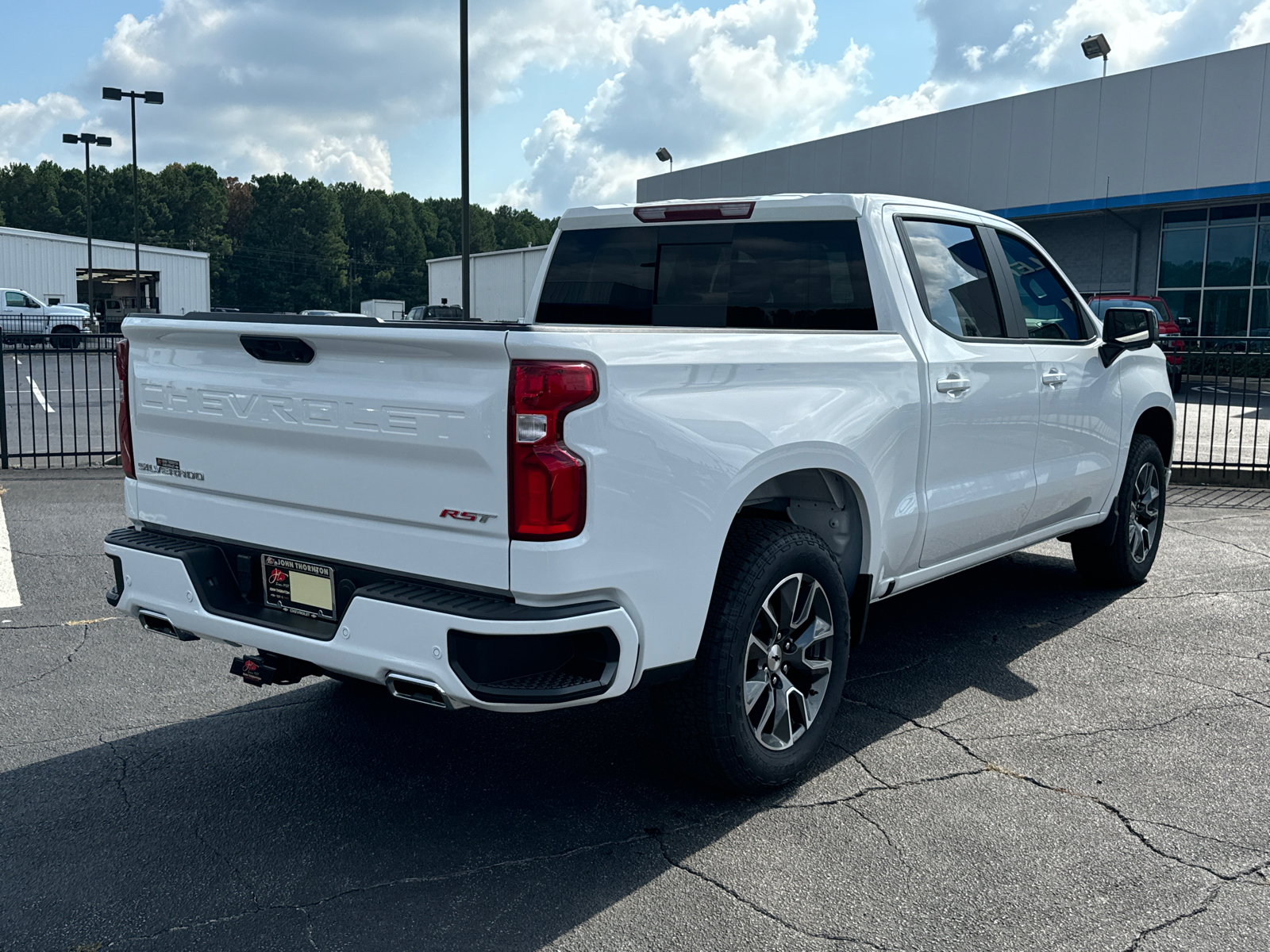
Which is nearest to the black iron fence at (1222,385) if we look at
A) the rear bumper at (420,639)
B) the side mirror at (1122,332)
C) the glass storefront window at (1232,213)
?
the side mirror at (1122,332)

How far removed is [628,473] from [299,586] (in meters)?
1.12

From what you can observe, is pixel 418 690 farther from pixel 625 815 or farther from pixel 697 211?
pixel 697 211

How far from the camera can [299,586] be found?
3447mm

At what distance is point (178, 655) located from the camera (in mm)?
5367

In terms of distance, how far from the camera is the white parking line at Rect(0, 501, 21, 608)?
20.7 ft

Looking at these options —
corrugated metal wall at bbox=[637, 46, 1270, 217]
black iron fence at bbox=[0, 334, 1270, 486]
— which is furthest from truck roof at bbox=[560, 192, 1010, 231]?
corrugated metal wall at bbox=[637, 46, 1270, 217]

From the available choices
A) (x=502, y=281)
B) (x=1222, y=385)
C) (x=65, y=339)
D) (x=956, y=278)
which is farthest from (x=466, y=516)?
(x=502, y=281)

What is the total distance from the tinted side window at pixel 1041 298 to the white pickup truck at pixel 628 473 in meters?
0.29

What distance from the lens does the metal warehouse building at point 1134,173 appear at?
Answer: 27.5m

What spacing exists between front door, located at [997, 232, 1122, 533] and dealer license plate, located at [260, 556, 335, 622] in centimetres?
341

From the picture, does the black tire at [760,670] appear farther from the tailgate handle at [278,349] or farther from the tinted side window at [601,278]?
the tinted side window at [601,278]

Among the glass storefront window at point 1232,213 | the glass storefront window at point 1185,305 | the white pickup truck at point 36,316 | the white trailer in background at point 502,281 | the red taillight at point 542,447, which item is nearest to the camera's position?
the red taillight at point 542,447

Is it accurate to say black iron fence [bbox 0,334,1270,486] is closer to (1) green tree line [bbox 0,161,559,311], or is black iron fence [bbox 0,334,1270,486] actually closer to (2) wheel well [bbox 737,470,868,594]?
(2) wheel well [bbox 737,470,868,594]

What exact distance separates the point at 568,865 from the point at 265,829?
995 millimetres
